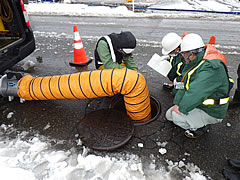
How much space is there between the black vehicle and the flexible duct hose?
643mm

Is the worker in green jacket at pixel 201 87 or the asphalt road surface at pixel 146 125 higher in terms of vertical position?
the worker in green jacket at pixel 201 87

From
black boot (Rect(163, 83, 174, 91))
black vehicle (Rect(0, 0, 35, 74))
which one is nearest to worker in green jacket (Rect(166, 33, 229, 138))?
black boot (Rect(163, 83, 174, 91))

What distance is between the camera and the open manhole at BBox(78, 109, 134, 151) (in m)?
2.32

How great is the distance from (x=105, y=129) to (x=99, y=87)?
23.6 inches

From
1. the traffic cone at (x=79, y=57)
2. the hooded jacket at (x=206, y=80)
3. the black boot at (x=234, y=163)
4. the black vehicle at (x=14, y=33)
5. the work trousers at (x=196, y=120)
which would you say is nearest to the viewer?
the hooded jacket at (x=206, y=80)

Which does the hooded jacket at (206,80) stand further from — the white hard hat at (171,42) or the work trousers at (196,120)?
the white hard hat at (171,42)

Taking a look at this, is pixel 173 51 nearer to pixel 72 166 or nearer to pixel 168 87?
pixel 168 87

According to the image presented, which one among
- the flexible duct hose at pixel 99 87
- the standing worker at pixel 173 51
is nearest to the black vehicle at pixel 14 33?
the flexible duct hose at pixel 99 87

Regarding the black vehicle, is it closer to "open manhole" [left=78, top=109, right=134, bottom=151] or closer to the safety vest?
"open manhole" [left=78, top=109, right=134, bottom=151]

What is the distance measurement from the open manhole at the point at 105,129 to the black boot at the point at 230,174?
1.14m

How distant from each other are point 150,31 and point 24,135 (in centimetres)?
611

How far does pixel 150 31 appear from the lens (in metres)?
7.23

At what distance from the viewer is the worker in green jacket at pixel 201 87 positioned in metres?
1.90

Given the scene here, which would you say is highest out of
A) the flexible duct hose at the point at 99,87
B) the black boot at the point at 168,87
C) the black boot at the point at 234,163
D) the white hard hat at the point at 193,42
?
the white hard hat at the point at 193,42
